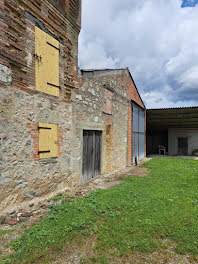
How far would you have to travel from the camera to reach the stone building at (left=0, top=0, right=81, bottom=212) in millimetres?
3320

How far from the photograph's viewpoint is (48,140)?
14.1ft

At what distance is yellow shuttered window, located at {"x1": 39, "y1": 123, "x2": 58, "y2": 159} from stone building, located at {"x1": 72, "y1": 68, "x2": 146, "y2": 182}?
3.04 ft

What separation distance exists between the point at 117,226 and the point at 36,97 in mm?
3330

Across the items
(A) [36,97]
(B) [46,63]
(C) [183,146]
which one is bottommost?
(C) [183,146]

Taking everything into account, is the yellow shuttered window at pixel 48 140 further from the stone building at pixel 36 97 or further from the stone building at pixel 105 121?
the stone building at pixel 105 121

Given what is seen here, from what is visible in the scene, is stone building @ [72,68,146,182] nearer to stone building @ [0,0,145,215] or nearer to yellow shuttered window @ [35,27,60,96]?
stone building @ [0,0,145,215]

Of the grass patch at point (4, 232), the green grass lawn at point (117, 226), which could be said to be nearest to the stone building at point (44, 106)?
the grass patch at point (4, 232)

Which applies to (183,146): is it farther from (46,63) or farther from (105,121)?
(46,63)

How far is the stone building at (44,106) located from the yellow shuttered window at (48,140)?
25mm

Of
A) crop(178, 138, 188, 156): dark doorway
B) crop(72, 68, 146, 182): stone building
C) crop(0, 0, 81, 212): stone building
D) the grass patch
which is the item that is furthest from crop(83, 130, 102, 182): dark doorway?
crop(178, 138, 188, 156): dark doorway

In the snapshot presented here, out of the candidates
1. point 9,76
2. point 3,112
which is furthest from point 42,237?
point 9,76

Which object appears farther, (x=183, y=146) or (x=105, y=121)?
(x=183, y=146)

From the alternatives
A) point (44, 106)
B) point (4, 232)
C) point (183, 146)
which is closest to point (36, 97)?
point (44, 106)

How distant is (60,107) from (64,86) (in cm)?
66
